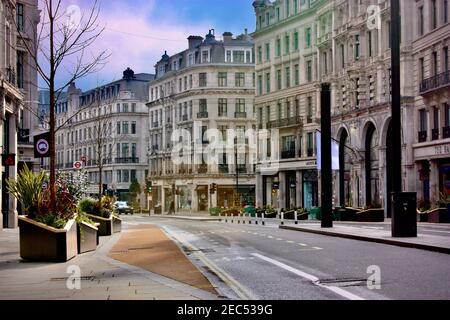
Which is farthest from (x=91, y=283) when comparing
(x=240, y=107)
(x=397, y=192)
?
(x=240, y=107)

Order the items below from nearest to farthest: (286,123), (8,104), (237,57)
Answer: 1. (8,104)
2. (286,123)
3. (237,57)

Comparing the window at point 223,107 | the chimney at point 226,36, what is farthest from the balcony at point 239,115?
the chimney at point 226,36

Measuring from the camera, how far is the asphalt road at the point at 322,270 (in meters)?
11.5

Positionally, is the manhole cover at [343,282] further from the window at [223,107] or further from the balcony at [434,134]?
the window at [223,107]

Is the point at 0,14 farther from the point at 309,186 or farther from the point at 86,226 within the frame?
the point at 309,186

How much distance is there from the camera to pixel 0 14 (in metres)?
36.3

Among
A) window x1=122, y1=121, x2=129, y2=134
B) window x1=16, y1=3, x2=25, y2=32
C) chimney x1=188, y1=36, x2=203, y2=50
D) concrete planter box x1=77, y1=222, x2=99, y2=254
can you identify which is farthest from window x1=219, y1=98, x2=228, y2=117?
concrete planter box x1=77, y1=222, x2=99, y2=254

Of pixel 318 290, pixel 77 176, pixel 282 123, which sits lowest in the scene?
pixel 318 290

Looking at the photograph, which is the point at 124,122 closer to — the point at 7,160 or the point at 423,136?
the point at 423,136

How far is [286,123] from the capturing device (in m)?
76.3

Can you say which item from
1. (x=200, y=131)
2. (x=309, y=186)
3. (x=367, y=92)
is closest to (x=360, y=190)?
(x=367, y=92)

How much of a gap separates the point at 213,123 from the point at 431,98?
165ft

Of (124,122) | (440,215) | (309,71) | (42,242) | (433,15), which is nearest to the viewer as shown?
(42,242)
